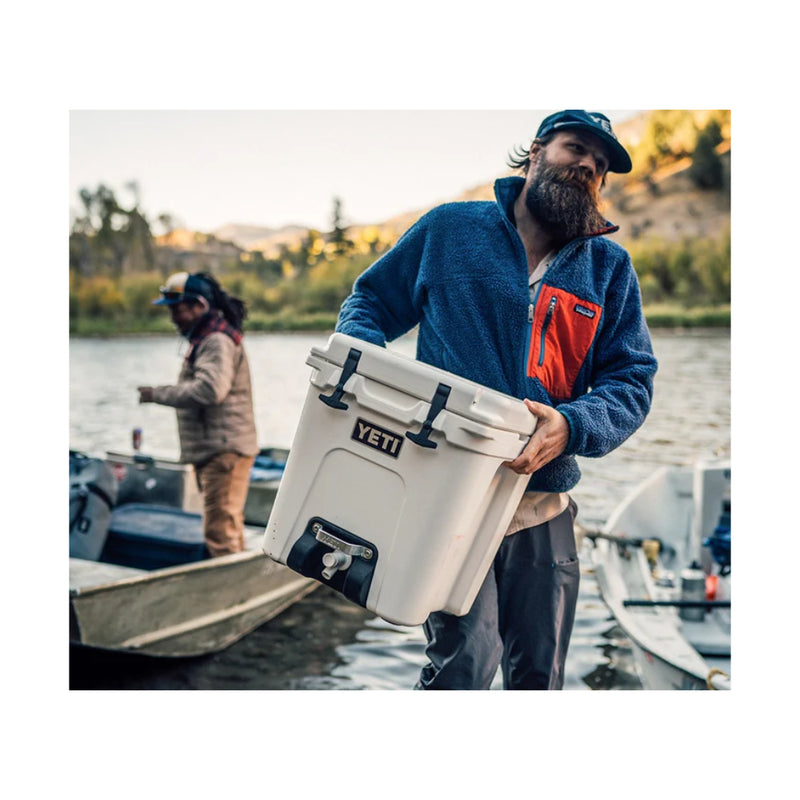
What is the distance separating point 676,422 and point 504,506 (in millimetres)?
Result: 7780

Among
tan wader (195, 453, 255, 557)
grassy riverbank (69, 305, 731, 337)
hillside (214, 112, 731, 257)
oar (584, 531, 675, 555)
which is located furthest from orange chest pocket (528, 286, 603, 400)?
hillside (214, 112, 731, 257)

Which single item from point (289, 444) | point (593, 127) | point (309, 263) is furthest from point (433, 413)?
point (289, 444)

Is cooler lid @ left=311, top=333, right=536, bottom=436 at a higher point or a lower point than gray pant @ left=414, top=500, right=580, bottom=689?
higher

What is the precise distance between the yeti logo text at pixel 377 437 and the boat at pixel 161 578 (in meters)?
1.86

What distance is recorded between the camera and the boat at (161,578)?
307 cm

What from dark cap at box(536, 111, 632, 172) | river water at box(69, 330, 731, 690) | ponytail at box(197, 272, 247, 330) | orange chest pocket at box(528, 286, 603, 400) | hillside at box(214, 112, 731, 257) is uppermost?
hillside at box(214, 112, 731, 257)

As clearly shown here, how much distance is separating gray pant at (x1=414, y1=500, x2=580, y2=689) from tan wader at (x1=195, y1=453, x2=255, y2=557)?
182 centimetres

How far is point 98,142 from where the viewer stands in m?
4.16

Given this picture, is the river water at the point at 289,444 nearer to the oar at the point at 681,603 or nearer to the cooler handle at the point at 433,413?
the cooler handle at the point at 433,413

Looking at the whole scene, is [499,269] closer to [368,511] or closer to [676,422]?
[368,511]

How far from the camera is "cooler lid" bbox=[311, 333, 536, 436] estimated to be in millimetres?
1283

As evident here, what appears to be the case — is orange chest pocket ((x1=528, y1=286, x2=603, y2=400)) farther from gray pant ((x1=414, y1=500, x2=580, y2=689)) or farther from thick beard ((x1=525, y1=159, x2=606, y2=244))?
gray pant ((x1=414, y1=500, x2=580, y2=689))

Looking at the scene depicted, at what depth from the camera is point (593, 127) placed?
1472 millimetres
